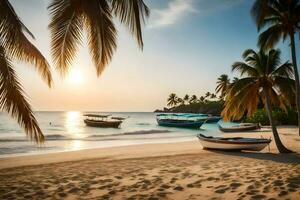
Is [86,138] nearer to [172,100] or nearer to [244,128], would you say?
[244,128]

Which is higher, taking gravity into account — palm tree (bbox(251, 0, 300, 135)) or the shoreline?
palm tree (bbox(251, 0, 300, 135))

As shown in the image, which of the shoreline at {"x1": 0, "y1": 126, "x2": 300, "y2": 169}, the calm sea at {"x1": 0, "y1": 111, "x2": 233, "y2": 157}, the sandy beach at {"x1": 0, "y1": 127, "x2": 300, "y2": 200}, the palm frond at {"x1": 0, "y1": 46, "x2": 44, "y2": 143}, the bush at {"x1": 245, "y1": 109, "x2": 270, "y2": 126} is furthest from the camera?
the bush at {"x1": 245, "y1": 109, "x2": 270, "y2": 126}

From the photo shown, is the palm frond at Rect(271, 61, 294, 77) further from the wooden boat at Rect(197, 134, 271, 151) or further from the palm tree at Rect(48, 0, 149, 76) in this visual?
the palm tree at Rect(48, 0, 149, 76)

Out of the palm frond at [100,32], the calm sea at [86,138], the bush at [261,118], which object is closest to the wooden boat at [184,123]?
the calm sea at [86,138]

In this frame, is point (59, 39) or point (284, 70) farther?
point (284, 70)

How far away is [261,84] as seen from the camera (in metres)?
15.8

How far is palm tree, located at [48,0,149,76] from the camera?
6703 mm

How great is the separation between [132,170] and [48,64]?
17.6 ft

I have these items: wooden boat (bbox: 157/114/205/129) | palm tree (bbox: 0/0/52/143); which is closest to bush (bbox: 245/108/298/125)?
wooden boat (bbox: 157/114/205/129)

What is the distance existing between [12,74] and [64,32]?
6.04 feet

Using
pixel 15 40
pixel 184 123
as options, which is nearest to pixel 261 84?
pixel 15 40

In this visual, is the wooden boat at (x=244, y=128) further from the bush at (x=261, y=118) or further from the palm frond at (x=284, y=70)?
the palm frond at (x=284, y=70)

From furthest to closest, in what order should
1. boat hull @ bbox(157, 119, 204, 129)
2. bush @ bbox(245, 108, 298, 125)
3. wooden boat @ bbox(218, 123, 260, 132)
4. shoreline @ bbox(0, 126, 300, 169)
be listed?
boat hull @ bbox(157, 119, 204, 129), bush @ bbox(245, 108, 298, 125), wooden boat @ bbox(218, 123, 260, 132), shoreline @ bbox(0, 126, 300, 169)

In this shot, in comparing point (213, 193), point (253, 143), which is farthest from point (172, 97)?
point (213, 193)
